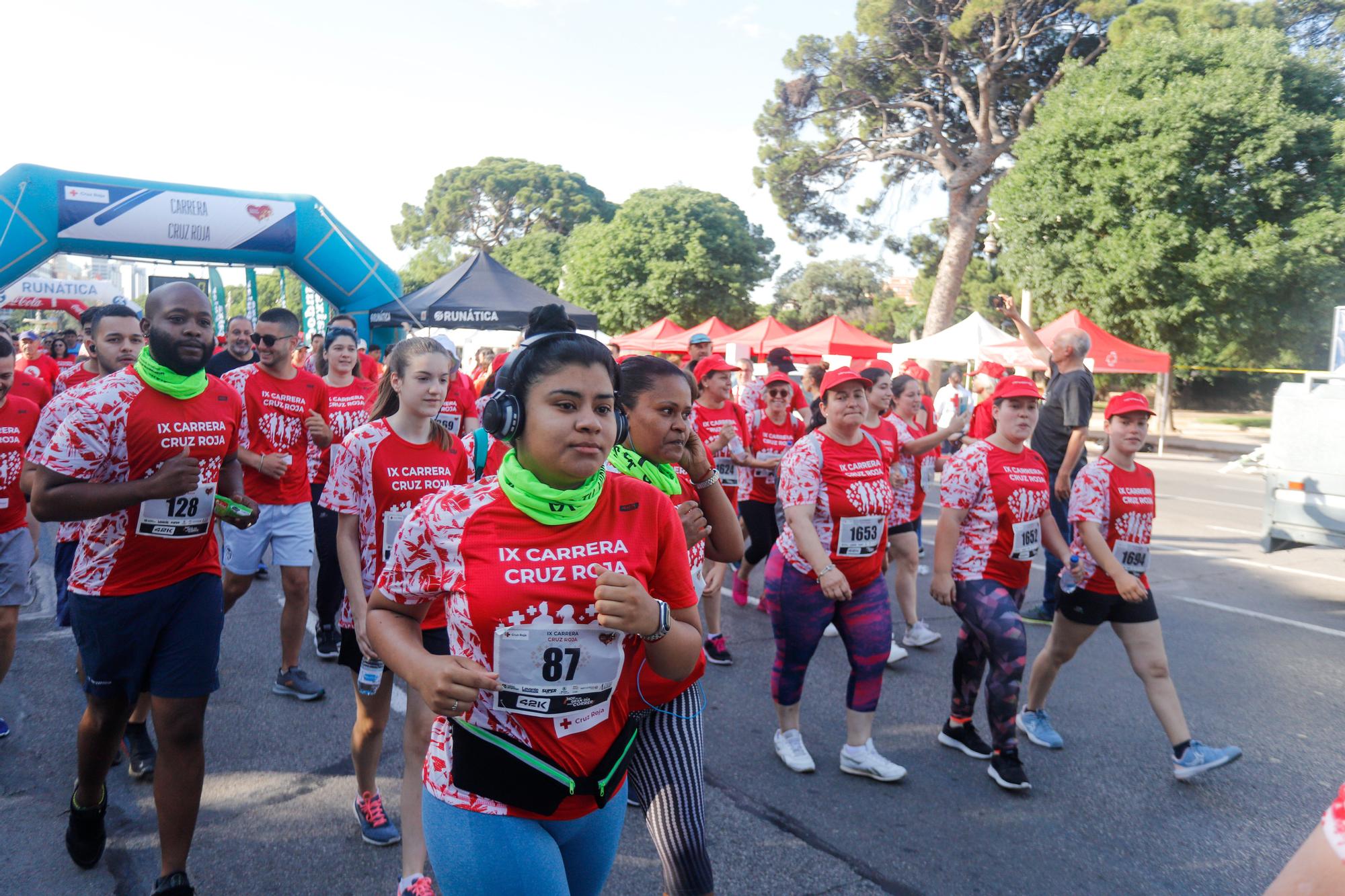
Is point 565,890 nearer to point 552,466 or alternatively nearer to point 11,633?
point 552,466

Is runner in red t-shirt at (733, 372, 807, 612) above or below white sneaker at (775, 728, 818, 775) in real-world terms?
above

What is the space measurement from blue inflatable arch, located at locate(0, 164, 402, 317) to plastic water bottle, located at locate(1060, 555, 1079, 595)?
12430mm

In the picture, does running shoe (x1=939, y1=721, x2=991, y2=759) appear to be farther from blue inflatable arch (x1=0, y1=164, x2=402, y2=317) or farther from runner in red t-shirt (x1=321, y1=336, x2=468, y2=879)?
blue inflatable arch (x1=0, y1=164, x2=402, y2=317)

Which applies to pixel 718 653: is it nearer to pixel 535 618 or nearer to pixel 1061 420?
pixel 1061 420

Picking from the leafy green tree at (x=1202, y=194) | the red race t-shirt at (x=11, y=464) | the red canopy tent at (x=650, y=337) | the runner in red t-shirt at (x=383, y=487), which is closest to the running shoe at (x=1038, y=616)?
the runner in red t-shirt at (x=383, y=487)

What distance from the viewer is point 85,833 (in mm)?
3486

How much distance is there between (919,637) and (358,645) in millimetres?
4292

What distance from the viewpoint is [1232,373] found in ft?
105

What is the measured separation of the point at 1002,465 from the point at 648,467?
7.45ft

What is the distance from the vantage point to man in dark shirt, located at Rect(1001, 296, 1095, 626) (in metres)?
7.03

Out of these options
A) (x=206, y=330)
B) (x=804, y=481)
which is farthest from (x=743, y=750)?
(x=206, y=330)

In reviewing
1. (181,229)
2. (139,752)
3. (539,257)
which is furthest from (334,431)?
(539,257)

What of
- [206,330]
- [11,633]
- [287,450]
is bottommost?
[11,633]

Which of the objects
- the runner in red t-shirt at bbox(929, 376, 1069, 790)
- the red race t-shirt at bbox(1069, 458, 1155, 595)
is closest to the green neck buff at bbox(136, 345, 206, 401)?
the runner in red t-shirt at bbox(929, 376, 1069, 790)
